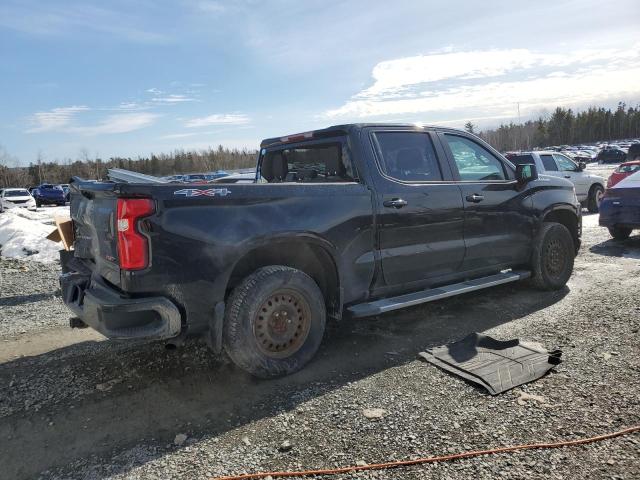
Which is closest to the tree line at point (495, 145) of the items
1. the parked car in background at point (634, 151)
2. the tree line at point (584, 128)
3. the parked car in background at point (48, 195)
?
the tree line at point (584, 128)

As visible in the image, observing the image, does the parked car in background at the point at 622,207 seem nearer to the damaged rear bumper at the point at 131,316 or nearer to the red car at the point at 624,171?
the red car at the point at 624,171

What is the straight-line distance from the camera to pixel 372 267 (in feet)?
14.1

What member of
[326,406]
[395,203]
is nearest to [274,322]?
[326,406]

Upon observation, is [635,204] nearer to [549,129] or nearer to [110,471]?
[110,471]

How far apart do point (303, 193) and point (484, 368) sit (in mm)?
1968

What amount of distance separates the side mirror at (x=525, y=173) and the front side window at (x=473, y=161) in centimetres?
17

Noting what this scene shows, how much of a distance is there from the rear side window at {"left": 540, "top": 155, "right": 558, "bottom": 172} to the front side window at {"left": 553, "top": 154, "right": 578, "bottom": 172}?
0.22 meters

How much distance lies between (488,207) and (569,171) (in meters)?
10.5

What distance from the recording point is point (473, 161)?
17.4 feet

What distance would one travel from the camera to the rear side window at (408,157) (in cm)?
454

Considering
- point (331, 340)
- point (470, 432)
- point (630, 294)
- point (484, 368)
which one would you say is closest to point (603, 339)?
point (484, 368)

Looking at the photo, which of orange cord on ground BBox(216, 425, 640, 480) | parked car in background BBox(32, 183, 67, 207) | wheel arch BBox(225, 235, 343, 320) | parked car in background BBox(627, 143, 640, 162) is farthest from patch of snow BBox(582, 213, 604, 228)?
parked car in background BBox(32, 183, 67, 207)

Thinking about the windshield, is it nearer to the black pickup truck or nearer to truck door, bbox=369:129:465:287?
the black pickup truck

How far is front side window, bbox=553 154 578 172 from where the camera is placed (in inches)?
545
